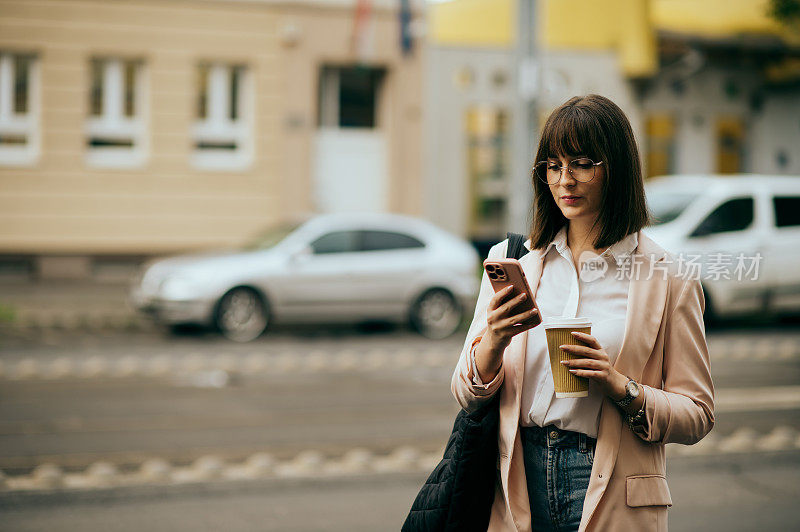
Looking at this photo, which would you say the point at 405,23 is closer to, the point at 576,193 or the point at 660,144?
the point at 660,144

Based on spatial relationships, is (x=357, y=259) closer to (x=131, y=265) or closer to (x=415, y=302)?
(x=415, y=302)

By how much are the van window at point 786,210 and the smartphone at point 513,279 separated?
45.1 feet

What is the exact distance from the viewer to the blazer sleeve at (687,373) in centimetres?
262

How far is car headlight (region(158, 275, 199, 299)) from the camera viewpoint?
13.9 m

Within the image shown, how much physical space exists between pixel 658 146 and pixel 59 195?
536 inches

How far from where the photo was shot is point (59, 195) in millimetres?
19516

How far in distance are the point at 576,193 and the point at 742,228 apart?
43.4 feet

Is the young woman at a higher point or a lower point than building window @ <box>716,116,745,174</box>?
lower

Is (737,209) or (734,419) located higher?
(737,209)

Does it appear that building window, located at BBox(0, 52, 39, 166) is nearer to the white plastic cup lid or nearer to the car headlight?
the car headlight

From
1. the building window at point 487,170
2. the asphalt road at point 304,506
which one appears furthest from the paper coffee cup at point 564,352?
the building window at point 487,170

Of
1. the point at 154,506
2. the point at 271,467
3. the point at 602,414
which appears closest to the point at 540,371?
the point at 602,414

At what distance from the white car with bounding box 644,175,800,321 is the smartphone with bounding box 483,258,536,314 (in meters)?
12.5

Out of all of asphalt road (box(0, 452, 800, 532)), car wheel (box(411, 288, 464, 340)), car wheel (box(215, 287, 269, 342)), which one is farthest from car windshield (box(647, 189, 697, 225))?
asphalt road (box(0, 452, 800, 532))
